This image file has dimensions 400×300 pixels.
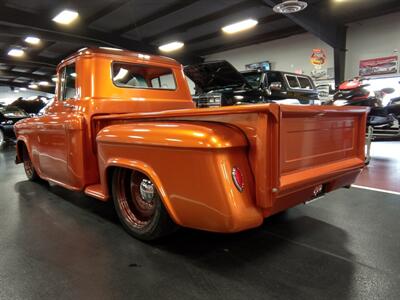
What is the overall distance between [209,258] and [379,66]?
11108mm

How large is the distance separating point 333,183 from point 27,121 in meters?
3.95

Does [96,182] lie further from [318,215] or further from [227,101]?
[227,101]

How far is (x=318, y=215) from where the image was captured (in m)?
3.26

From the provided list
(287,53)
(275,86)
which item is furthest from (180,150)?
(287,53)

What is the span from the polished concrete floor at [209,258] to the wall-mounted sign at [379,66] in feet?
29.1

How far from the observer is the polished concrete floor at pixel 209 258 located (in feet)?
6.36

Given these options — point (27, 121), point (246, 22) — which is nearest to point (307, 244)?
point (27, 121)

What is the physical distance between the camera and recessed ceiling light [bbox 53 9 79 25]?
9.84 metres

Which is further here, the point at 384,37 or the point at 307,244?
the point at 384,37

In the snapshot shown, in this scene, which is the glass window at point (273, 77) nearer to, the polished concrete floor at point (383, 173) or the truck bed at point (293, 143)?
the polished concrete floor at point (383, 173)

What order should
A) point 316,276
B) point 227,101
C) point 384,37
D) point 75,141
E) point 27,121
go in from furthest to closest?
point 384,37 → point 227,101 → point 27,121 → point 75,141 → point 316,276

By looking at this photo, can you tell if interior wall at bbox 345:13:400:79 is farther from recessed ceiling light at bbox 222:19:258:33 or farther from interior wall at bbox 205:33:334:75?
recessed ceiling light at bbox 222:19:258:33

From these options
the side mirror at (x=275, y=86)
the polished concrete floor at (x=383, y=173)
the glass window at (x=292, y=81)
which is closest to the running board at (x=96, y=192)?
the polished concrete floor at (x=383, y=173)

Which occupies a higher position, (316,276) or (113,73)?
(113,73)
